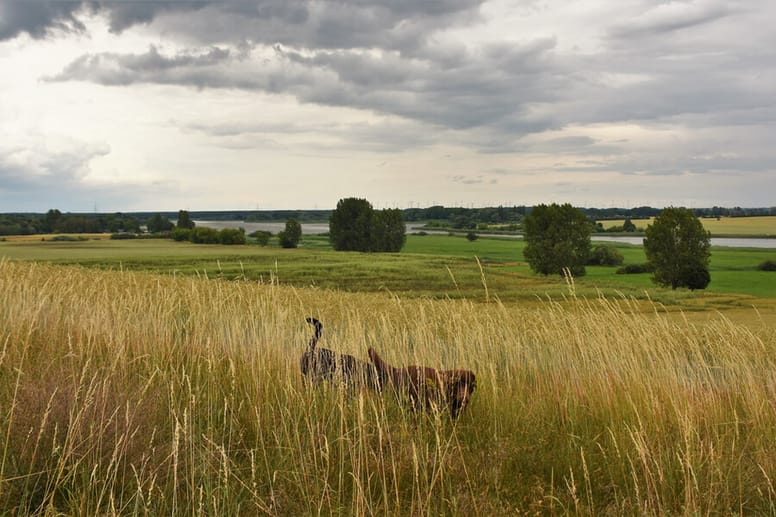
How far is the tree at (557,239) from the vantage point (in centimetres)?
6431

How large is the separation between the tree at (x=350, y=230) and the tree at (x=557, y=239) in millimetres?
41007

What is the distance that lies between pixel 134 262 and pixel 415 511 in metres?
52.4

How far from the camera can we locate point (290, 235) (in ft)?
323

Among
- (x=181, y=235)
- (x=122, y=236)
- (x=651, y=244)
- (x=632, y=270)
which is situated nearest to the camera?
(x=651, y=244)

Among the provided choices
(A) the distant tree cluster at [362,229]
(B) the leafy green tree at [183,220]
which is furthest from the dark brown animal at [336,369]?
(B) the leafy green tree at [183,220]

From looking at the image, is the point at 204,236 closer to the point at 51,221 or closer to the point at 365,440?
the point at 51,221

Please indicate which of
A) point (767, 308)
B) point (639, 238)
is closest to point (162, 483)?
point (767, 308)

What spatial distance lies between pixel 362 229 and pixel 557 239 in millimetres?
45058

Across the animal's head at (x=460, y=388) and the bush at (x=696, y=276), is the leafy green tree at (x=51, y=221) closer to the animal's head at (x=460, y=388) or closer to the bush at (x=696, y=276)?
the bush at (x=696, y=276)

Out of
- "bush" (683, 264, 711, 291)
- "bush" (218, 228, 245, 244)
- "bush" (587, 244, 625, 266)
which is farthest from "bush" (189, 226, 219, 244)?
"bush" (683, 264, 711, 291)

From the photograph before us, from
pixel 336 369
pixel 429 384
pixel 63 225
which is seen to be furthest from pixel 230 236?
pixel 429 384

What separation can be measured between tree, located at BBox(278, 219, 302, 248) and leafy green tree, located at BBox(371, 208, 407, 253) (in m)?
14.5

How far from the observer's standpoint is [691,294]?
37.3 metres

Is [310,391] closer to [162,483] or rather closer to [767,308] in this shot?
[162,483]
